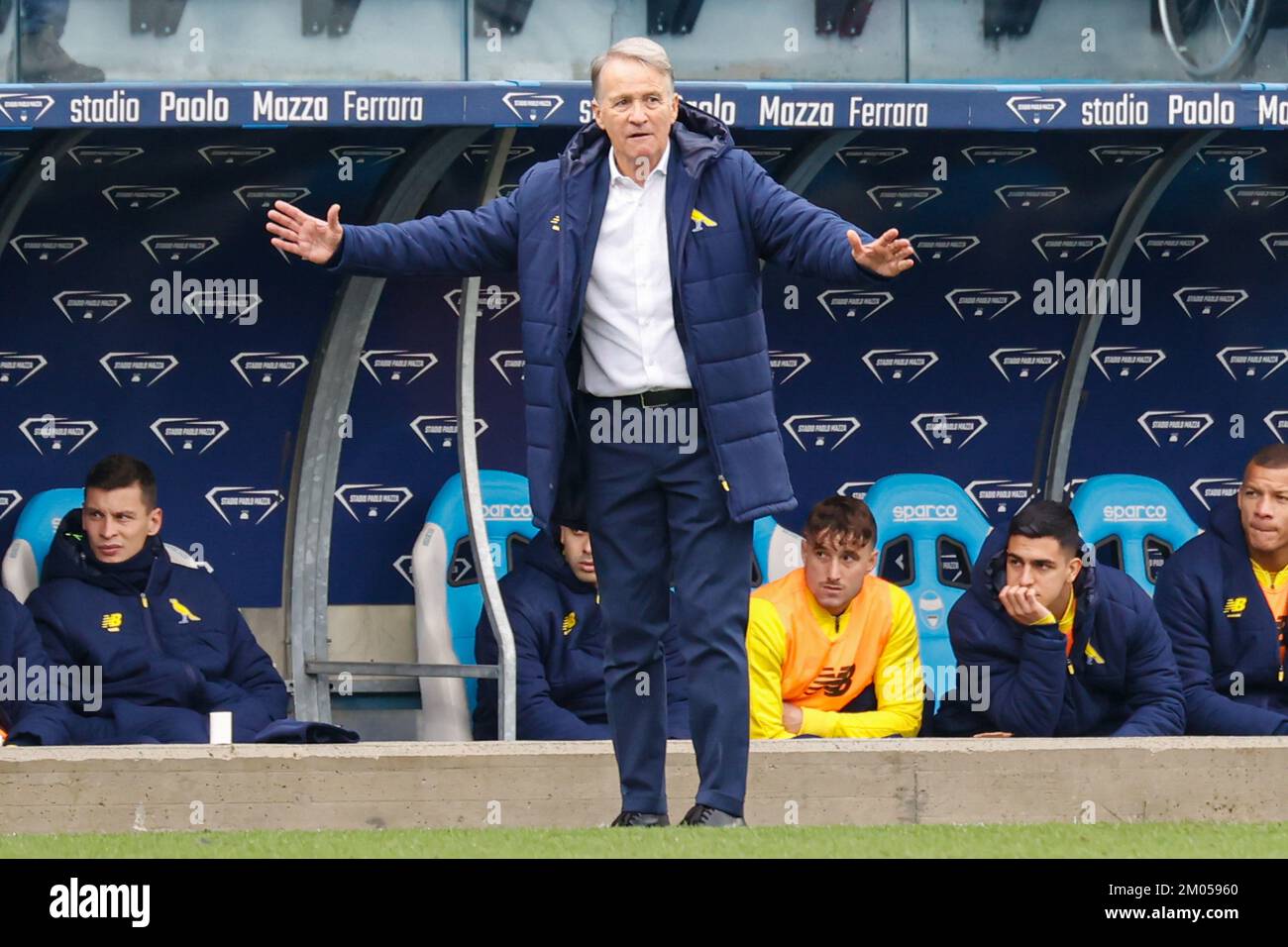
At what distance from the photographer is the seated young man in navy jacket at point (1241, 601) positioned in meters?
6.86

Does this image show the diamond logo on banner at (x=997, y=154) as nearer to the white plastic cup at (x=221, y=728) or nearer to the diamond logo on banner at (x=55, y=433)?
the diamond logo on banner at (x=55, y=433)

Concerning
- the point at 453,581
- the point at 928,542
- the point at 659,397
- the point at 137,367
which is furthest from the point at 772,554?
the point at 659,397

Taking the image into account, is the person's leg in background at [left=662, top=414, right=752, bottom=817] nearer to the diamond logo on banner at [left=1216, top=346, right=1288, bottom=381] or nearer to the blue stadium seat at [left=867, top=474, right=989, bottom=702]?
the blue stadium seat at [left=867, top=474, right=989, bottom=702]

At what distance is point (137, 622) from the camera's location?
679cm

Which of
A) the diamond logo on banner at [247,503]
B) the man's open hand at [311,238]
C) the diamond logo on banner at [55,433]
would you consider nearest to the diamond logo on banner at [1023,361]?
the diamond logo on banner at [247,503]

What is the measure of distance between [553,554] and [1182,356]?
2.41 m

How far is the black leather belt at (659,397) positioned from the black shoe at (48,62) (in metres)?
3.16

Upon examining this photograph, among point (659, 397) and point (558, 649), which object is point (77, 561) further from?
point (659, 397)

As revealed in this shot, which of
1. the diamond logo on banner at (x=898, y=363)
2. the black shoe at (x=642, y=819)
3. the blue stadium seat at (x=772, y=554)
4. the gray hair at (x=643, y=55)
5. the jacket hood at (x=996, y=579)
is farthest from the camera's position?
the diamond logo on banner at (x=898, y=363)

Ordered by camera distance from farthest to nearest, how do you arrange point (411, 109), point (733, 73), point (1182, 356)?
point (1182, 356) < point (733, 73) < point (411, 109)

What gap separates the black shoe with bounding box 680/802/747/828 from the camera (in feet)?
14.9

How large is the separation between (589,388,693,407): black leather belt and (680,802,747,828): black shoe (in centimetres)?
78
